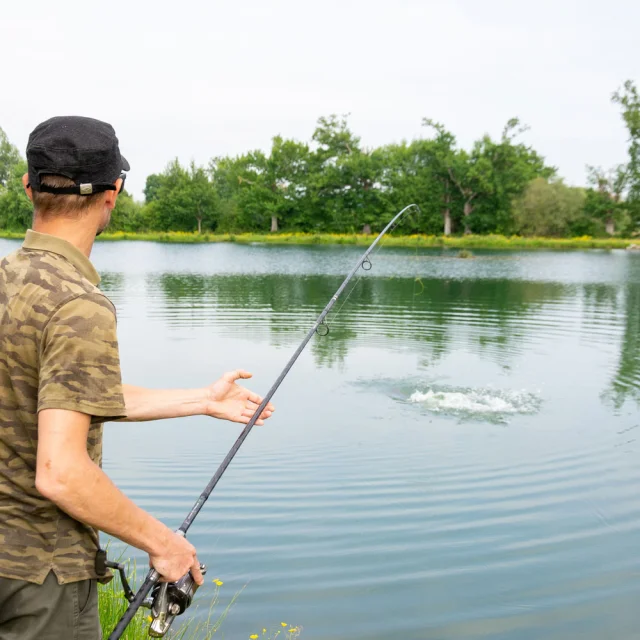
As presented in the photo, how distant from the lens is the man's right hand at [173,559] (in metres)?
1.80

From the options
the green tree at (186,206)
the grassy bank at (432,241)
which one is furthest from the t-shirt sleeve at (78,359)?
the green tree at (186,206)

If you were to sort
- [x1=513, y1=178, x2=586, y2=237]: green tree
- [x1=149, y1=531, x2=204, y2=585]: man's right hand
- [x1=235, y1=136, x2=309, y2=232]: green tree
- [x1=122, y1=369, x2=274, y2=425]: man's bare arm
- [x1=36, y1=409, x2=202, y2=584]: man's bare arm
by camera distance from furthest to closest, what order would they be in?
[x1=235, y1=136, x2=309, y2=232]: green tree < [x1=513, y1=178, x2=586, y2=237]: green tree < [x1=122, y1=369, x2=274, y2=425]: man's bare arm < [x1=149, y1=531, x2=204, y2=585]: man's right hand < [x1=36, y1=409, x2=202, y2=584]: man's bare arm

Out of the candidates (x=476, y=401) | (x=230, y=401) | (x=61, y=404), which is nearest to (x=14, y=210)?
(x=476, y=401)

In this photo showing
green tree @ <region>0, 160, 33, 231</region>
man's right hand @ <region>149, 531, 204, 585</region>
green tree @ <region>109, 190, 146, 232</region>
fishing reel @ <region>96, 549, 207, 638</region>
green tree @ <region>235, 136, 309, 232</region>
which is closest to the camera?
man's right hand @ <region>149, 531, 204, 585</region>

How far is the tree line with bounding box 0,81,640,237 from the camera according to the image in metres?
55.8

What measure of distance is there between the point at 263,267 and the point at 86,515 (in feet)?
90.5

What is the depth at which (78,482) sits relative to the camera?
1.59 meters

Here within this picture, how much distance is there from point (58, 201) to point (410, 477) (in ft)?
15.5

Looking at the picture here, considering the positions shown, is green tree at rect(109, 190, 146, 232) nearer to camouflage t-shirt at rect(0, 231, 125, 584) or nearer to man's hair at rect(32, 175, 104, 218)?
man's hair at rect(32, 175, 104, 218)

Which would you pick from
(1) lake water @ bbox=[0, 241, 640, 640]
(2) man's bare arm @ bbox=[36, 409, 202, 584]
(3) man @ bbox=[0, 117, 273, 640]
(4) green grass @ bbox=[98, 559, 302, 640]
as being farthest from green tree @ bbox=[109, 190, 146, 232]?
(2) man's bare arm @ bbox=[36, 409, 202, 584]

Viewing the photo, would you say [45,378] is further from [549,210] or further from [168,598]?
[549,210]

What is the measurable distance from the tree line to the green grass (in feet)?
178

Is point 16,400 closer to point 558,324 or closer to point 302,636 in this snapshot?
point 302,636

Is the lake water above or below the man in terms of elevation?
below
